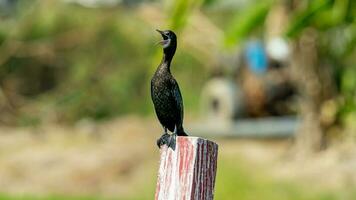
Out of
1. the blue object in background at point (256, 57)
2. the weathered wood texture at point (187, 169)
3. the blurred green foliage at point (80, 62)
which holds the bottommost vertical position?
the weathered wood texture at point (187, 169)

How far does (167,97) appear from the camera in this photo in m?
2.50

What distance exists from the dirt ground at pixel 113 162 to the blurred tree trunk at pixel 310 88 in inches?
6.6

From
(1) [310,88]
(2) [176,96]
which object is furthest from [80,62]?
(2) [176,96]

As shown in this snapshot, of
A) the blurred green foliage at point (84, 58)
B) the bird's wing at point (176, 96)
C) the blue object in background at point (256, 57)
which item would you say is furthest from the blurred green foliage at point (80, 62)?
the bird's wing at point (176, 96)

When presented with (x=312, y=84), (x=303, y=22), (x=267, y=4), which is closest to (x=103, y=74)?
(x=312, y=84)

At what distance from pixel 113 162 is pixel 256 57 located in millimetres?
2324

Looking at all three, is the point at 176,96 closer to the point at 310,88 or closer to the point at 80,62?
the point at 310,88

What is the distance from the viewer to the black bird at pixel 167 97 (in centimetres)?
249

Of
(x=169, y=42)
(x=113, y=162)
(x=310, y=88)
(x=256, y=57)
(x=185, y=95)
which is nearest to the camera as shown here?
(x=169, y=42)

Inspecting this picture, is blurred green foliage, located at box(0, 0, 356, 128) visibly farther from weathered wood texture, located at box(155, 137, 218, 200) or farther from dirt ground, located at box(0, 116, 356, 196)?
weathered wood texture, located at box(155, 137, 218, 200)

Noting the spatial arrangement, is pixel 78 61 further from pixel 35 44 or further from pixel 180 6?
pixel 180 6

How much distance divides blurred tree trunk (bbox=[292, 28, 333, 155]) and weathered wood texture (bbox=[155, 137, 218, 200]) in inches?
284

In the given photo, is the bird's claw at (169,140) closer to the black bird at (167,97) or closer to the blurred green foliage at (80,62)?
the black bird at (167,97)

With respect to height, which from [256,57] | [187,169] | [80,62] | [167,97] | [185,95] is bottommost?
[187,169]
